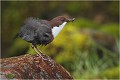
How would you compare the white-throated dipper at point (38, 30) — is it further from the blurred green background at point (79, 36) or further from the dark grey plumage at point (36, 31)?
the blurred green background at point (79, 36)

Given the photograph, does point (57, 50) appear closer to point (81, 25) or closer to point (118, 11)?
point (81, 25)

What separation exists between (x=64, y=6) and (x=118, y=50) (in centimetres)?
390

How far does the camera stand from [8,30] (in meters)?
14.6

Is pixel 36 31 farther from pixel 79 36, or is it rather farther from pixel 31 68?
pixel 79 36

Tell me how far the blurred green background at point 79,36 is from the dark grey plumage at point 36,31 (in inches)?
127

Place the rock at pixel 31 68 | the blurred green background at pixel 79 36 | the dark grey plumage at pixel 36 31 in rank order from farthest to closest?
1. the blurred green background at pixel 79 36
2. the dark grey plumage at pixel 36 31
3. the rock at pixel 31 68

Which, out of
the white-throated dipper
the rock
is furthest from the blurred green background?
the white-throated dipper

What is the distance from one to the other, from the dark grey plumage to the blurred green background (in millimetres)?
3227

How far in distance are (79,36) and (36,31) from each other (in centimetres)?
683

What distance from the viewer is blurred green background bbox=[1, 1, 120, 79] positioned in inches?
Result: 432

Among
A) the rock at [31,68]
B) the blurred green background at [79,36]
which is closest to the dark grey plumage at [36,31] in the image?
the rock at [31,68]

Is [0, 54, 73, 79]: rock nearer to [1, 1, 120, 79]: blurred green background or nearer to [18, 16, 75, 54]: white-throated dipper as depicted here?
[18, 16, 75, 54]: white-throated dipper

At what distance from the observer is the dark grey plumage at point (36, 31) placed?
19.7 feet

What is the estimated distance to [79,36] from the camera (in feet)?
41.9
